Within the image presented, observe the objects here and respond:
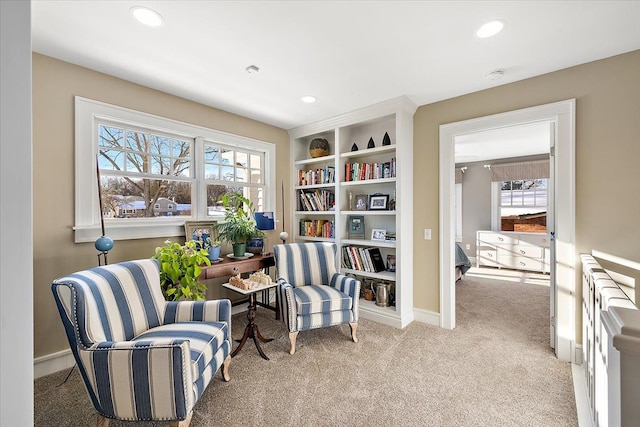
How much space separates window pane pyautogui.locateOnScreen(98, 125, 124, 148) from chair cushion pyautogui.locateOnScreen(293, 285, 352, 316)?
2202mm

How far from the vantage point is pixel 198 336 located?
1.76 metres

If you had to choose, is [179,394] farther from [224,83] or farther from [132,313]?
[224,83]

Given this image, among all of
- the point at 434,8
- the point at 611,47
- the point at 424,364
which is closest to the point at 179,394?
the point at 424,364

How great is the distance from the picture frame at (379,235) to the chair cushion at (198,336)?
2.08m

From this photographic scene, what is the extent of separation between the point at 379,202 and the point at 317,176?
988 mm

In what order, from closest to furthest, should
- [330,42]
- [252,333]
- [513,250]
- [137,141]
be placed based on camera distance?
[330,42] < [252,333] < [137,141] < [513,250]

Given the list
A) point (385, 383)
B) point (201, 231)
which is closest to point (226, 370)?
point (385, 383)

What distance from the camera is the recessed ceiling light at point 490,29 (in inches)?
71.1

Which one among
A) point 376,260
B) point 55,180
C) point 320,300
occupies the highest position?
point 55,180

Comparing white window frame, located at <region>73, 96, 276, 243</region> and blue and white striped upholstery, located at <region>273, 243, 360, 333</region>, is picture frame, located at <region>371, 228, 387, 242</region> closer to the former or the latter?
blue and white striped upholstery, located at <region>273, 243, 360, 333</region>

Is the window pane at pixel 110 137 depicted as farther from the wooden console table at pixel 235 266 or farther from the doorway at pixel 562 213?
the doorway at pixel 562 213

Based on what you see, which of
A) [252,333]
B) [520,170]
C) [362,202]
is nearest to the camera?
[252,333]

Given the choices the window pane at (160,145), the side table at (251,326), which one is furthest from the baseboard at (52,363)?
the window pane at (160,145)

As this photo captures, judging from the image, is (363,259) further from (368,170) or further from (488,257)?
(488,257)
